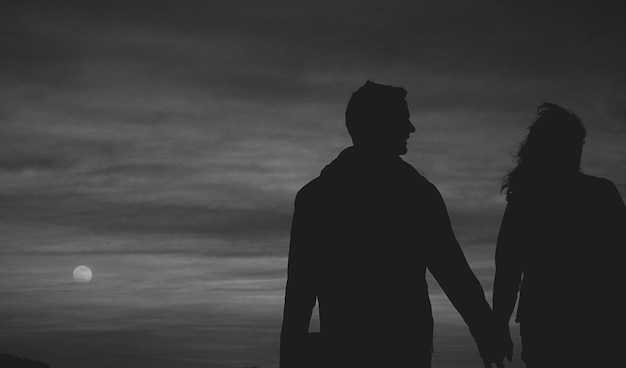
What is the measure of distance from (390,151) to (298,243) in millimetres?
951

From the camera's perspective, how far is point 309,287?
6309mm

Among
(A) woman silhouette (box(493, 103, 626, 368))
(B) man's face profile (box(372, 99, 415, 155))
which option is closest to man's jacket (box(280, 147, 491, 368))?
(B) man's face profile (box(372, 99, 415, 155))

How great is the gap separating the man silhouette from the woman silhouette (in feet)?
5.07

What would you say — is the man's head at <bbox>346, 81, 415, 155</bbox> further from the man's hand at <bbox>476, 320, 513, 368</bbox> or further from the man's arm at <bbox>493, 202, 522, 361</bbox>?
the man's arm at <bbox>493, 202, 522, 361</bbox>

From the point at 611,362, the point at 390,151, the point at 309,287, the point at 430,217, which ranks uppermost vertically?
the point at 390,151

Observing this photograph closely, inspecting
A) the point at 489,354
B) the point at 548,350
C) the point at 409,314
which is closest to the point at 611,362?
the point at 548,350

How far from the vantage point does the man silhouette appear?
6016 millimetres

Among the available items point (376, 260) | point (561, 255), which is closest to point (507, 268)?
point (561, 255)

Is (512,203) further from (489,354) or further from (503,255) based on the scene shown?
(489,354)

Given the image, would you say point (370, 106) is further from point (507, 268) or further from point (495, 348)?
point (507, 268)

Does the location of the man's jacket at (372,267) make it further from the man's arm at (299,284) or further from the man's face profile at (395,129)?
the man's face profile at (395,129)

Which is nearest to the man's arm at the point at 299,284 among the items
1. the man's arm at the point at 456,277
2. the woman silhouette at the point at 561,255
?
the man's arm at the point at 456,277

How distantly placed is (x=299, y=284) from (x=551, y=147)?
277cm

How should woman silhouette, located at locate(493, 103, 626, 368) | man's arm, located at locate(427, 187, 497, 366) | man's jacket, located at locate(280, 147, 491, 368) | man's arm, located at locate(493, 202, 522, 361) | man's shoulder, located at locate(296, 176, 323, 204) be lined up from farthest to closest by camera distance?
man's arm, located at locate(493, 202, 522, 361) < woman silhouette, located at locate(493, 103, 626, 368) < man's shoulder, located at locate(296, 176, 323, 204) < man's arm, located at locate(427, 187, 497, 366) < man's jacket, located at locate(280, 147, 491, 368)
